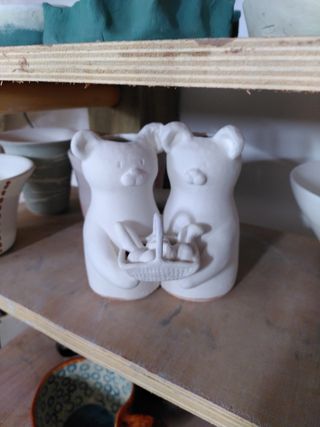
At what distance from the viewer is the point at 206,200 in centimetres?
34

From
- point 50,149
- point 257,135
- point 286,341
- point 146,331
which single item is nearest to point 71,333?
point 146,331

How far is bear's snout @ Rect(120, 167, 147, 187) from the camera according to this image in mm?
325

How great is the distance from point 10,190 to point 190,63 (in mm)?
304

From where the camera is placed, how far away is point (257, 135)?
60cm

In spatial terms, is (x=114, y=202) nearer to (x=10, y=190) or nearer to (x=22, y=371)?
(x=10, y=190)

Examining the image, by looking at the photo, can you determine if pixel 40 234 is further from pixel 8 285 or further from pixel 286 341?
pixel 286 341

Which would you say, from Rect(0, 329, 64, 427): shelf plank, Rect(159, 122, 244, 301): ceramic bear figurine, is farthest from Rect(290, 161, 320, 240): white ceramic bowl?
Rect(0, 329, 64, 427): shelf plank

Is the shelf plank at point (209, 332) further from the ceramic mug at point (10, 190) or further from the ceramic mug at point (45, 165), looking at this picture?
the ceramic mug at point (45, 165)

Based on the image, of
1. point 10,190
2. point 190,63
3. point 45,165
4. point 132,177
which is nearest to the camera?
point 190,63

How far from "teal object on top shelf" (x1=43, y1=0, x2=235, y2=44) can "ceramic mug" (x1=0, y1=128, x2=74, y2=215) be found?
0.21m

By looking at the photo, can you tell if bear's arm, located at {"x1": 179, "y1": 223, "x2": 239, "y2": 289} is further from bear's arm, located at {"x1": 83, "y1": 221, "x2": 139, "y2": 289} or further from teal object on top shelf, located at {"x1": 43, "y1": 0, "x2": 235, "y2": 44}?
teal object on top shelf, located at {"x1": 43, "y1": 0, "x2": 235, "y2": 44}

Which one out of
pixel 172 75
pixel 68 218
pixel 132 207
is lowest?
pixel 68 218

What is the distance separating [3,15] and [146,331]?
0.37m

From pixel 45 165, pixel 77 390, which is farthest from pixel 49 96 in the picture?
pixel 77 390
